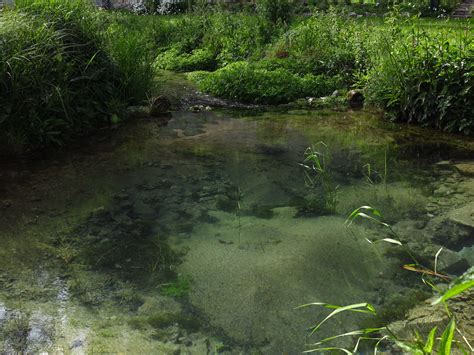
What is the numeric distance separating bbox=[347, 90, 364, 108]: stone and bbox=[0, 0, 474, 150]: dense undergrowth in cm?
16

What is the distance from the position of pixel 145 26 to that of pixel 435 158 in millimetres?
8538

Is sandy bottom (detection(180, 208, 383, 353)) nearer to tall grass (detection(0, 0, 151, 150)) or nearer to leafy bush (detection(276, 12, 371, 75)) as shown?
tall grass (detection(0, 0, 151, 150))

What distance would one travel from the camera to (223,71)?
30.7 feet

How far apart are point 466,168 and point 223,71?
5.07 m

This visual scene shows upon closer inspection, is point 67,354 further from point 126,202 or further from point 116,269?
point 126,202

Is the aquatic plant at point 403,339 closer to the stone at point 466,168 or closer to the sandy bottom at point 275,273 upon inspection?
the sandy bottom at point 275,273

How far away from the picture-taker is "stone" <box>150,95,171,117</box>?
788cm

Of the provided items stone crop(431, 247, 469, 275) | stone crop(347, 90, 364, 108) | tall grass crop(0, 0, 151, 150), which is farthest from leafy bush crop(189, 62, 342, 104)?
stone crop(431, 247, 469, 275)

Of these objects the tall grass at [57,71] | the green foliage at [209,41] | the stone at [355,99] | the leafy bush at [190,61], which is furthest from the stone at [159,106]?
the stone at [355,99]

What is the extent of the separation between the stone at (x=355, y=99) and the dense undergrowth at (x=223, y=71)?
0.16 metres

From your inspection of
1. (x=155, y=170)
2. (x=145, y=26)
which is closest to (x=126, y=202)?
(x=155, y=170)

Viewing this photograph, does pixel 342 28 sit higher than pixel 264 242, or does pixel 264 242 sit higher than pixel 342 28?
pixel 342 28

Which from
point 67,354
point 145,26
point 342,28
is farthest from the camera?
point 145,26

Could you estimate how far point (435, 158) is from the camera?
6.01 meters
